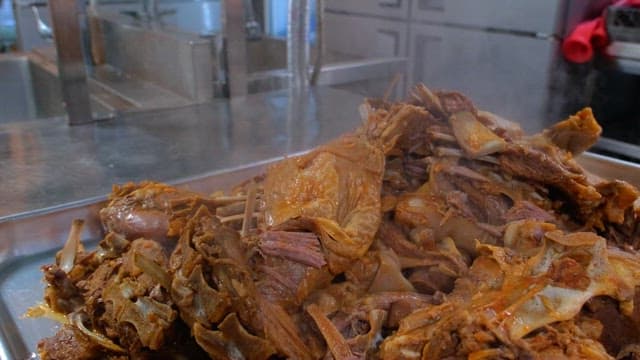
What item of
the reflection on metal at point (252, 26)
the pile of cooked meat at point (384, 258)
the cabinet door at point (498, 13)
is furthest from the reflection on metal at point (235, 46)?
the pile of cooked meat at point (384, 258)

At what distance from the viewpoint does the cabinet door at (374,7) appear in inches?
166

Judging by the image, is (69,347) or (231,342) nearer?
(231,342)

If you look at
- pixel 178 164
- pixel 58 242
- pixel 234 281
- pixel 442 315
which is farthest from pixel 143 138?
pixel 442 315

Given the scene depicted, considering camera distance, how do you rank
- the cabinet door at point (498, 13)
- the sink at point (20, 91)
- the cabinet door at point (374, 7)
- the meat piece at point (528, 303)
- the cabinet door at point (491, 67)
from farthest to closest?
the cabinet door at point (374, 7) < the sink at point (20, 91) < the cabinet door at point (491, 67) < the cabinet door at point (498, 13) < the meat piece at point (528, 303)

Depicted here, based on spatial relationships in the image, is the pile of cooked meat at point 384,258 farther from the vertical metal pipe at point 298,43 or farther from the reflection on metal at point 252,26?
the reflection on metal at point 252,26

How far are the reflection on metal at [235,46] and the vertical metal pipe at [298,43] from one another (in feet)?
0.78

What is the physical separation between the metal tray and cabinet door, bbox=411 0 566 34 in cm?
171

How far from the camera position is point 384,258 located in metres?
0.97

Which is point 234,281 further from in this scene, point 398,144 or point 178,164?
point 178,164

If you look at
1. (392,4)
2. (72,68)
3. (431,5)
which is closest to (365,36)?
(392,4)

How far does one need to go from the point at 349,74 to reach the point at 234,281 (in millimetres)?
2614

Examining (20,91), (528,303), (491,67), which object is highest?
(528,303)

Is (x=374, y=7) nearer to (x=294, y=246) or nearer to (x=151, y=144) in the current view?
(x=151, y=144)

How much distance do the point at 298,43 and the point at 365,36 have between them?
5.97 feet
